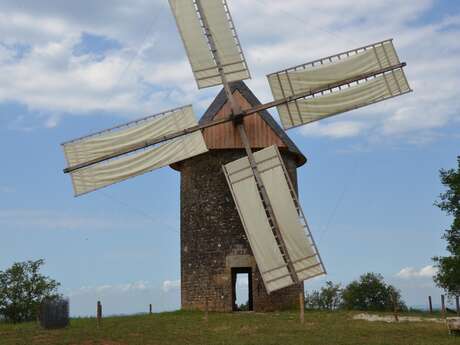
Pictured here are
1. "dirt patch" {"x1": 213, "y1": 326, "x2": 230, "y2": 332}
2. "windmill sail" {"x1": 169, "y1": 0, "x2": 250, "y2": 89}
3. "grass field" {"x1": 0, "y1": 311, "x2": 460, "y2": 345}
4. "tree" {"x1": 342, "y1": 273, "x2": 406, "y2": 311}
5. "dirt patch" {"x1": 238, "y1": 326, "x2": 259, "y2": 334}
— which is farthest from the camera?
"tree" {"x1": 342, "y1": 273, "x2": 406, "y2": 311}

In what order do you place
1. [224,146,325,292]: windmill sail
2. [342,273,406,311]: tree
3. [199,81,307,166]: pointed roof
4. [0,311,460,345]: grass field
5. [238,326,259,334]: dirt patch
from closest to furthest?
[0,311,460,345]: grass field
[238,326,259,334]: dirt patch
[224,146,325,292]: windmill sail
[199,81,307,166]: pointed roof
[342,273,406,311]: tree

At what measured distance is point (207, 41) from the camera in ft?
77.7

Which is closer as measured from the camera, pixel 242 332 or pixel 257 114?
pixel 242 332

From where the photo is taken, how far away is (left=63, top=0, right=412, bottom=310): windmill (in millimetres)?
22125

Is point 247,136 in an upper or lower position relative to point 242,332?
upper

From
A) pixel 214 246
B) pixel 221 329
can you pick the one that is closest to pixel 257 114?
pixel 214 246

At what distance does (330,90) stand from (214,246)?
716 cm

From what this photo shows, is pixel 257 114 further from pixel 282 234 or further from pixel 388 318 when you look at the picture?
pixel 388 318

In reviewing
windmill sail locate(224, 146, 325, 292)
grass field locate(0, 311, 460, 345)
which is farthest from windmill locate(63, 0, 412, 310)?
grass field locate(0, 311, 460, 345)

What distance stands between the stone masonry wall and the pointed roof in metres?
1.38

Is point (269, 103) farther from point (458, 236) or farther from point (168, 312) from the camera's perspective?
point (458, 236)

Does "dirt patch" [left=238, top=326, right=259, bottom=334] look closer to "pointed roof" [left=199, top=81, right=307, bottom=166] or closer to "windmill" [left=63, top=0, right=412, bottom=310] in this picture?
"windmill" [left=63, top=0, right=412, bottom=310]

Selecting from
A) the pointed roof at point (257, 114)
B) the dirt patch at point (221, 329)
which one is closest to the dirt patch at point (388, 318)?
the dirt patch at point (221, 329)

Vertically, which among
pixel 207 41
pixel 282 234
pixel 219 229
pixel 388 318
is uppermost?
pixel 207 41
